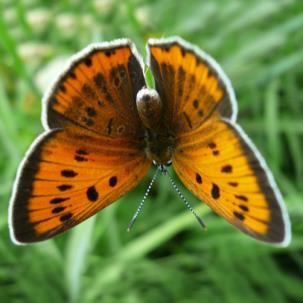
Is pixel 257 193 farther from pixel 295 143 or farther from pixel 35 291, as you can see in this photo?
pixel 295 143

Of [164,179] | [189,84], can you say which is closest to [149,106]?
[189,84]

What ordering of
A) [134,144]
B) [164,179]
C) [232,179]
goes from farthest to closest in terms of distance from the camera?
1. [164,179]
2. [134,144]
3. [232,179]

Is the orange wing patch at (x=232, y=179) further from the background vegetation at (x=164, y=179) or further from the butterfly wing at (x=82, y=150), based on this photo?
the background vegetation at (x=164, y=179)

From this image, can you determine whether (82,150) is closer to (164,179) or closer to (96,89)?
(96,89)

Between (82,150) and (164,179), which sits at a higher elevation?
(82,150)

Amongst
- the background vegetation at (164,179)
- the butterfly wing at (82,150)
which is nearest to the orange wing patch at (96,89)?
the butterfly wing at (82,150)

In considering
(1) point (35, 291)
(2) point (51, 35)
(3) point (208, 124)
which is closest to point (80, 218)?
(3) point (208, 124)

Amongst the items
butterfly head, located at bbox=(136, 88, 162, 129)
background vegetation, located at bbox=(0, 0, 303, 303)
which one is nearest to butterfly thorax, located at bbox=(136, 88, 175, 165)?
butterfly head, located at bbox=(136, 88, 162, 129)

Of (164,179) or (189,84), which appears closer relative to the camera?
(189,84)
